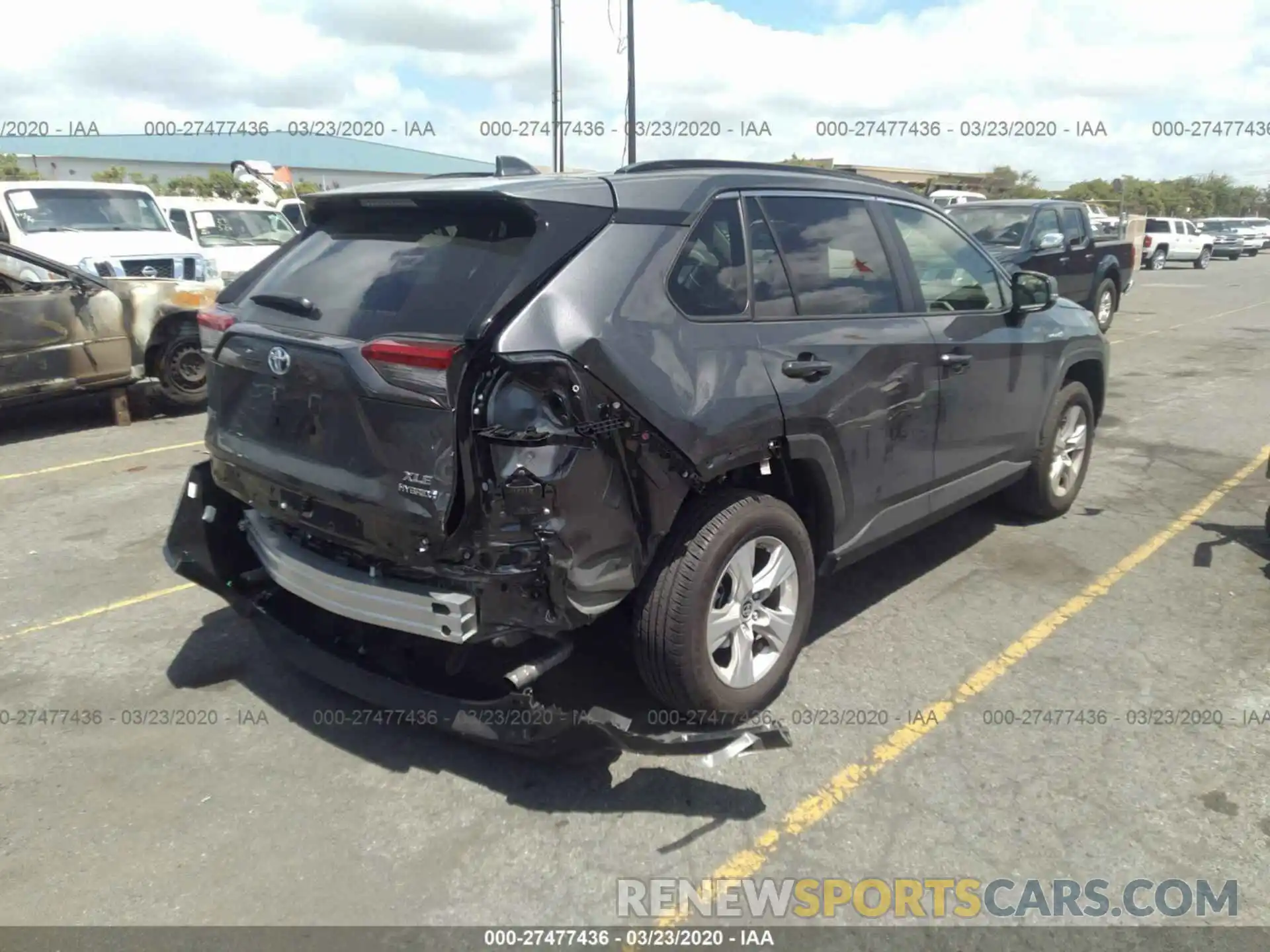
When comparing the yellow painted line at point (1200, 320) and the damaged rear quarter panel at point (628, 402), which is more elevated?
the damaged rear quarter panel at point (628, 402)

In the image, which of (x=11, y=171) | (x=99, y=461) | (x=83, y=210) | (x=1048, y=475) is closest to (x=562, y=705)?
(x=1048, y=475)

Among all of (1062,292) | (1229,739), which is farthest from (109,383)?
(1062,292)

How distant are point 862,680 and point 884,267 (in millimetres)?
1692

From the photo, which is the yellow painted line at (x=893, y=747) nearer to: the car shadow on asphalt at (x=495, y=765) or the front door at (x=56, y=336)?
the car shadow on asphalt at (x=495, y=765)

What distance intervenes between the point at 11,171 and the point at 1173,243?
151 feet

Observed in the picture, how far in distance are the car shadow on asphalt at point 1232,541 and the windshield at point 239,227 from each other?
1294cm

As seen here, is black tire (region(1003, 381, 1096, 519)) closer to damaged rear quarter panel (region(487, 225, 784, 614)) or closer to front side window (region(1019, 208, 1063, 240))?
damaged rear quarter panel (region(487, 225, 784, 614))

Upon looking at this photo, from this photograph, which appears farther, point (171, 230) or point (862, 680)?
point (171, 230)

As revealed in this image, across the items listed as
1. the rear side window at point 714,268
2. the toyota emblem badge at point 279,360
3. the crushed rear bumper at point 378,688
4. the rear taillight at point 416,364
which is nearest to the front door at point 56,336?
the crushed rear bumper at point 378,688

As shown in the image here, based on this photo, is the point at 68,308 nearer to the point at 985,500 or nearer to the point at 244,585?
the point at 244,585

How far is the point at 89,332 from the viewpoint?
812 cm

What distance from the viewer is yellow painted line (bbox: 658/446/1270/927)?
2.83 meters

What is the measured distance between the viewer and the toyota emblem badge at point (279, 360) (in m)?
3.12

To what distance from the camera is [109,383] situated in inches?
330
